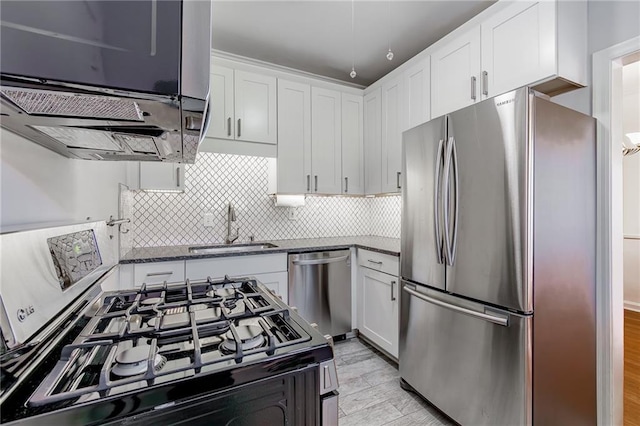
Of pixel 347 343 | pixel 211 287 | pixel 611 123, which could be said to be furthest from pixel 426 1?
pixel 347 343

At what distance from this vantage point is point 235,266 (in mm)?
2328

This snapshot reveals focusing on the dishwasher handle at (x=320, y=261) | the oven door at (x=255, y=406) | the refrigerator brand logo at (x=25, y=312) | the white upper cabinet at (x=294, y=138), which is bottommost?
the oven door at (x=255, y=406)

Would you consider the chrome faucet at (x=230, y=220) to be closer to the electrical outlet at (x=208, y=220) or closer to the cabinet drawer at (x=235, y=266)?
the electrical outlet at (x=208, y=220)

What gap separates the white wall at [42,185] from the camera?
2.51ft

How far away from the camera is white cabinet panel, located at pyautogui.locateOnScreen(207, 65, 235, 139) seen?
8.32 ft

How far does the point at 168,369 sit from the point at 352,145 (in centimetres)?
282

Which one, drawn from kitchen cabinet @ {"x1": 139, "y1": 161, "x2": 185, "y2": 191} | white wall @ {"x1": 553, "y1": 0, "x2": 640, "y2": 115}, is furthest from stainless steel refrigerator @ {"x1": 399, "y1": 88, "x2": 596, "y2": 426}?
kitchen cabinet @ {"x1": 139, "y1": 161, "x2": 185, "y2": 191}

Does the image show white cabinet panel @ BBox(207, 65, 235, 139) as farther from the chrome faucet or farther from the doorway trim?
the doorway trim

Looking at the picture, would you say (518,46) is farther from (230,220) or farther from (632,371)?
(632,371)

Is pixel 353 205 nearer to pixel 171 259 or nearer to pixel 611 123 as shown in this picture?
pixel 171 259

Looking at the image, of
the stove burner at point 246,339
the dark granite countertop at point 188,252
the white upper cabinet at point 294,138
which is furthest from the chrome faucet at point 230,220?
the stove burner at point 246,339

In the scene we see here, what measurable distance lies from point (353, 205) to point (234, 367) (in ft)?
9.71

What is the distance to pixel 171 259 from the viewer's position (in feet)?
6.99

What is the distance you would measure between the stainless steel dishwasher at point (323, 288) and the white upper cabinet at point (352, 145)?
0.78 metres
